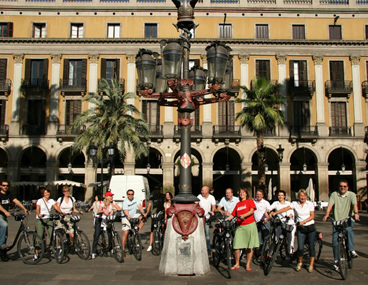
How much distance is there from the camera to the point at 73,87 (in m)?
32.1

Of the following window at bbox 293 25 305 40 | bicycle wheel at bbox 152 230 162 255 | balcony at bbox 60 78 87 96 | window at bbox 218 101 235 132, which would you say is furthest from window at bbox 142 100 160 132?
bicycle wheel at bbox 152 230 162 255

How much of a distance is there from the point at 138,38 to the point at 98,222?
2572 cm

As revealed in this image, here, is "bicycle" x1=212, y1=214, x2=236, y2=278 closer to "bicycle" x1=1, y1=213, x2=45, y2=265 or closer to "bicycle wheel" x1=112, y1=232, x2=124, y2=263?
"bicycle wheel" x1=112, y1=232, x2=124, y2=263

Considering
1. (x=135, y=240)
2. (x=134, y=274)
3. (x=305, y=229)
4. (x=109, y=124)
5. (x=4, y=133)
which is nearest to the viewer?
(x=134, y=274)

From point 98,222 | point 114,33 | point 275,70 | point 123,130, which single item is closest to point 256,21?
point 275,70

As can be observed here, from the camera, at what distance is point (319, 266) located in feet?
28.3

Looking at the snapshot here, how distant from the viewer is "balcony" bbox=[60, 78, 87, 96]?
105 ft

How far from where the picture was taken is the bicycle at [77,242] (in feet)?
30.8

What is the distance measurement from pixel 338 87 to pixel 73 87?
72.4 ft

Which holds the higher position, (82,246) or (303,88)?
(303,88)

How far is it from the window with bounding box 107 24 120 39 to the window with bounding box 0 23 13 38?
821cm

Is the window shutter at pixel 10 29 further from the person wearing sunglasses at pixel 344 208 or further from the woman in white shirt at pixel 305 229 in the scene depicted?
the person wearing sunglasses at pixel 344 208

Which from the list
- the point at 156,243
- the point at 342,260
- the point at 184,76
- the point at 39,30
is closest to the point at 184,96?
the point at 184,76

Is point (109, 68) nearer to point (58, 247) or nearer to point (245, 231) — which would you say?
point (58, 247)
